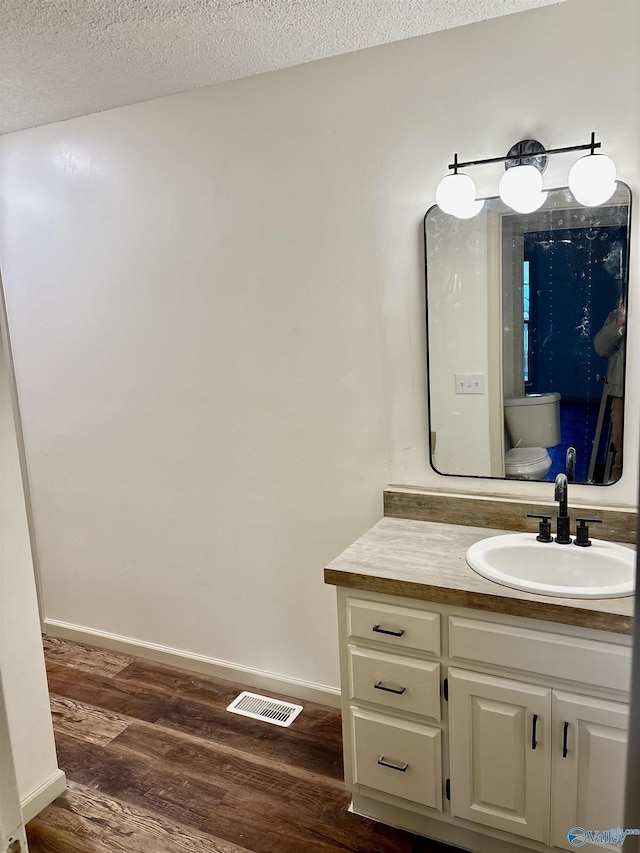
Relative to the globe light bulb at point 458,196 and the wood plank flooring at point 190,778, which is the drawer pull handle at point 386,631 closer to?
the wood plank flooring at point 190,778

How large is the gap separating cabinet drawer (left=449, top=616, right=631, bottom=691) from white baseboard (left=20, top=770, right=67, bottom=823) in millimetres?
1444

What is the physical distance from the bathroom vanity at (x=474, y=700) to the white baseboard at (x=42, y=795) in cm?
100

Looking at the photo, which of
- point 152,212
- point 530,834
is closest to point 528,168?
point 152,212

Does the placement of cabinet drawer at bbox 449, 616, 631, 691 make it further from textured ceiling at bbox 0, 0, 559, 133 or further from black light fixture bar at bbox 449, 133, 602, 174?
textured ceiling at bbox 0, 0, 559, 133

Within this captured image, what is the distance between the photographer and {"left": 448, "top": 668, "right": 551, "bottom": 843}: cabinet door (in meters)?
1.71

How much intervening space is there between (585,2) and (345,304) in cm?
115

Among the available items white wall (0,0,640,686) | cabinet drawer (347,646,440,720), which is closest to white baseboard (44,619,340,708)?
white wall (0,0,640,686)

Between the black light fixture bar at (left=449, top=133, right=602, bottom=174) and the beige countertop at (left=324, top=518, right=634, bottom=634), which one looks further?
the black light fixture bar at (left=449, top=133, right=602, bottom=174)

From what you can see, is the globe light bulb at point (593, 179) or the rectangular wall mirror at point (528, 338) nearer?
the globe light bulb at point (593, 179)

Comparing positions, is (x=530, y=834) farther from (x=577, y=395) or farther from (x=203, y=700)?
(x=203, y=700)

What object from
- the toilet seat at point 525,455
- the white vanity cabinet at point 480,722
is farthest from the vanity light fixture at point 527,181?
the white vanity cabinet at point 480,722

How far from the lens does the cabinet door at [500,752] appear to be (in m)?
1.71

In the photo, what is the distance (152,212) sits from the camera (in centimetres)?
276

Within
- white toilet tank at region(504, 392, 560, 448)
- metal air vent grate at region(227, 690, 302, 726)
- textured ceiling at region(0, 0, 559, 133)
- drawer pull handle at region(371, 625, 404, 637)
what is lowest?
metal air vent grate at region(227, 690, 302, 726)
